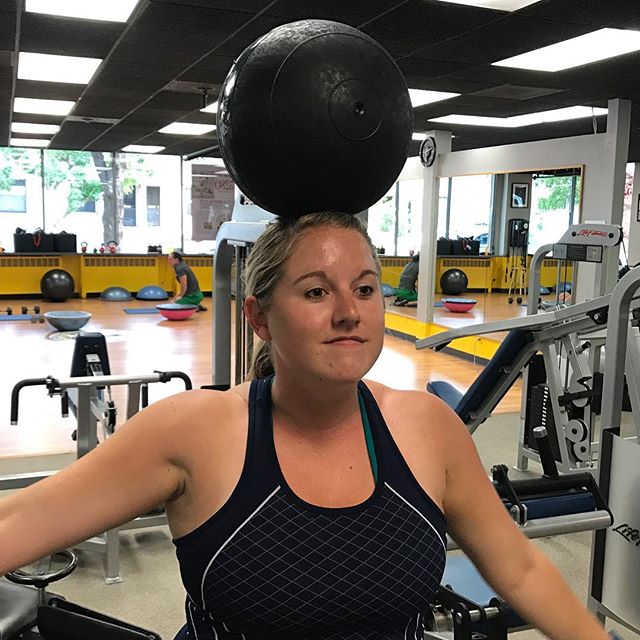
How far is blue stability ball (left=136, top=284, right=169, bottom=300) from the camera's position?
10.4 m

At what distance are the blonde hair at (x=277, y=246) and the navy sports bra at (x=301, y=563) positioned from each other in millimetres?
173

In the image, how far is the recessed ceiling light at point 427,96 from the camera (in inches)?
219

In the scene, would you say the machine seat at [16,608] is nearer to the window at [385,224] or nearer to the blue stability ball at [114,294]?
the window at [385,224]

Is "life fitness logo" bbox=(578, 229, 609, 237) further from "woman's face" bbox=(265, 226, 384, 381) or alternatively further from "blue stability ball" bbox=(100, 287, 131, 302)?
"blue stability ball" bbox=(100, 287, 131, 302)

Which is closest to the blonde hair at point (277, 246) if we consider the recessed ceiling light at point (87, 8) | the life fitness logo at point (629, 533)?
the life fitness logo at point (629, 533)

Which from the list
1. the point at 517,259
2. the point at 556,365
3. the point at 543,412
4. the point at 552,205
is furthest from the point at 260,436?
the point at 517,259

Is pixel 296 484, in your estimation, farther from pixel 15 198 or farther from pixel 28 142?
pixel 15 198

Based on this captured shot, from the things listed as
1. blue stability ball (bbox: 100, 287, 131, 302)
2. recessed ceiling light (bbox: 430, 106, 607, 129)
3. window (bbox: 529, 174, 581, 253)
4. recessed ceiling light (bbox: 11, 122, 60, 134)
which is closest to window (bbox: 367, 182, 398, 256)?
recessed ceiling light (bbox: 430, 106, 607, 129)

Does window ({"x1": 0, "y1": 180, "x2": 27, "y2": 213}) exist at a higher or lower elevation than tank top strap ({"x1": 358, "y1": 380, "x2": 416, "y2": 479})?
higher

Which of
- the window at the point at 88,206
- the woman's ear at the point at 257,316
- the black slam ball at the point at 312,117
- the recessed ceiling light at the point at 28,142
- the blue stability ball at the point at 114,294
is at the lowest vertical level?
the blue stability ball at the point at 114,294

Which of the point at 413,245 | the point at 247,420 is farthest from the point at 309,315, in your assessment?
the point at 413,245

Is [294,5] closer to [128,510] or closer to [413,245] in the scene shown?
[128,510]

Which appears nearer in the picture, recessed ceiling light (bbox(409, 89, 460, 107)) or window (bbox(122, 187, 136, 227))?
recessed ceiling light (bbox(409, 89, 460, 107))

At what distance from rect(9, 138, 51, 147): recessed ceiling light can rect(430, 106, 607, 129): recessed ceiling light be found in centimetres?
560
